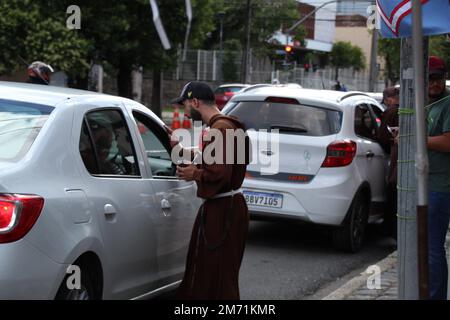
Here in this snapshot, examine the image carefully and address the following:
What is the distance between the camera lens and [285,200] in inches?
327

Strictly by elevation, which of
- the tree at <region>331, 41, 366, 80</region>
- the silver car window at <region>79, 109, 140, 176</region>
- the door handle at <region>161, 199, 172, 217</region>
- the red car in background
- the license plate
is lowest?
the license plate

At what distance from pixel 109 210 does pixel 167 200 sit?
0.90 meters

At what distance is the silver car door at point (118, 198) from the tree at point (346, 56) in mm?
81393

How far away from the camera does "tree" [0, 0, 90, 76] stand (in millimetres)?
23719

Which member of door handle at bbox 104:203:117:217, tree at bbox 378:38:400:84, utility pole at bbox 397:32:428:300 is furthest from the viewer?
tree at bbox 378:38:400:84

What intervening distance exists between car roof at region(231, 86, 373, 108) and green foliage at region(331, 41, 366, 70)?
77573 mm

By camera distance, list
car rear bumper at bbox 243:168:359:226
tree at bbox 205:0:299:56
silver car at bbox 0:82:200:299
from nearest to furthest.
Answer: silver car at bbox 0:82:200:299, car rear bumper at bbox 243:168:359:226, tree at bbox 205:0:299:56

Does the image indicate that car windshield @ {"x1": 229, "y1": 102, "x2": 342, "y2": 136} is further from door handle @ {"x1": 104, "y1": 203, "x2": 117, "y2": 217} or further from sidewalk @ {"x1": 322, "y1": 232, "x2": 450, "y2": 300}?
door handle @ {"x1": 104, "y1": 203, "x2": 117, "y2": 217}

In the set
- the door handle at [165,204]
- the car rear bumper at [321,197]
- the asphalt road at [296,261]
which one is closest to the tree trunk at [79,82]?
the asphalt road at [296,261]

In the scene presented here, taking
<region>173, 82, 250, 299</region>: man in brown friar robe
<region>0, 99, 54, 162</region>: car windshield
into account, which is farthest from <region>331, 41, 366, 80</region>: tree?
<region>0, 99, 54, 162</region>: car windshield

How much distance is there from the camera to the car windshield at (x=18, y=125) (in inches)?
168

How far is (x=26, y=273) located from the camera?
3.88 m
